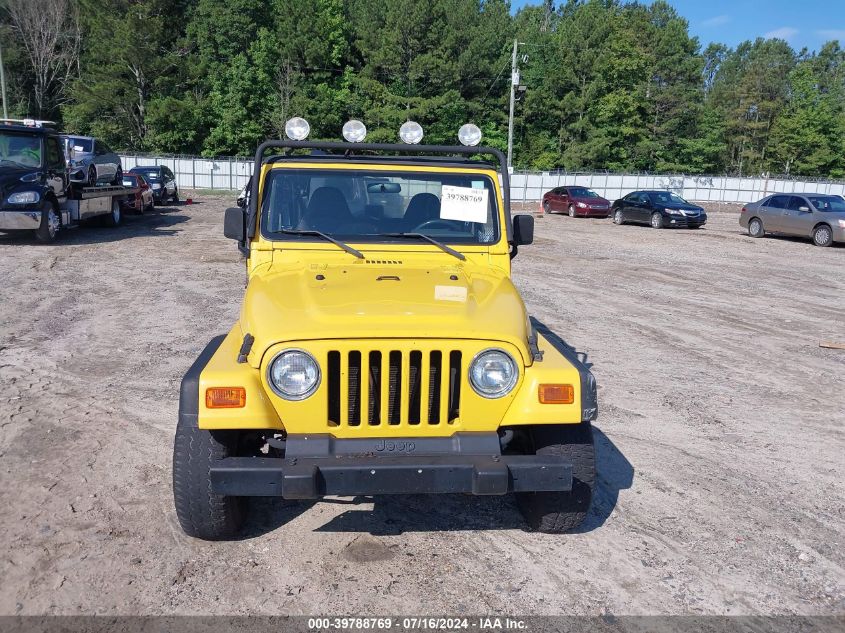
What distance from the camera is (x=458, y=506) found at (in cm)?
438

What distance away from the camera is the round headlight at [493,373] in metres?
3.39

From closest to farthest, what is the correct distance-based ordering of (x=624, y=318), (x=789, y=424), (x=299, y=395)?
(x=299, y=395), (x=789, y=424), (x=624, y=318)

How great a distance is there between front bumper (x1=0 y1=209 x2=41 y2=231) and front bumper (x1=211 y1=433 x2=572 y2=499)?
522 inches

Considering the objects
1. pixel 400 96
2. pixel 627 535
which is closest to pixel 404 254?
pixel 627 535

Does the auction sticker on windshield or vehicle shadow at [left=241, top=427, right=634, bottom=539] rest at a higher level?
the auction sticker on windshield

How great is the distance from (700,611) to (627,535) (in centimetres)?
73

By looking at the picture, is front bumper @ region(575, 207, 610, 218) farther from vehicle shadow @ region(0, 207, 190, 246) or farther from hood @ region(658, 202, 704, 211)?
vehicle shadow @ region(0, 207, 190, 246)

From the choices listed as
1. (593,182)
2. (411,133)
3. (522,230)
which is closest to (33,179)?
(411,133)

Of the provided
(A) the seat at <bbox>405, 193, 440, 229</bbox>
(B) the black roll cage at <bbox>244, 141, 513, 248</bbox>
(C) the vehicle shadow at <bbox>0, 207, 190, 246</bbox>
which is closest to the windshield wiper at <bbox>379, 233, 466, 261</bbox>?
(A) the seat at <bbox>405, 193, 440, 229</bbox>

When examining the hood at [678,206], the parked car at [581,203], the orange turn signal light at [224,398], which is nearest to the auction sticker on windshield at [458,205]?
the orange turn signal light at [224,398]

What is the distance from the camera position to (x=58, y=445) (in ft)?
16.6

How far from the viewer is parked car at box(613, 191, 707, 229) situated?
85.7 feet

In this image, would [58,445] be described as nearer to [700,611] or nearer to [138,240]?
[700,611]

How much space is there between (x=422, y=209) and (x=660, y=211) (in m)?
23.5
